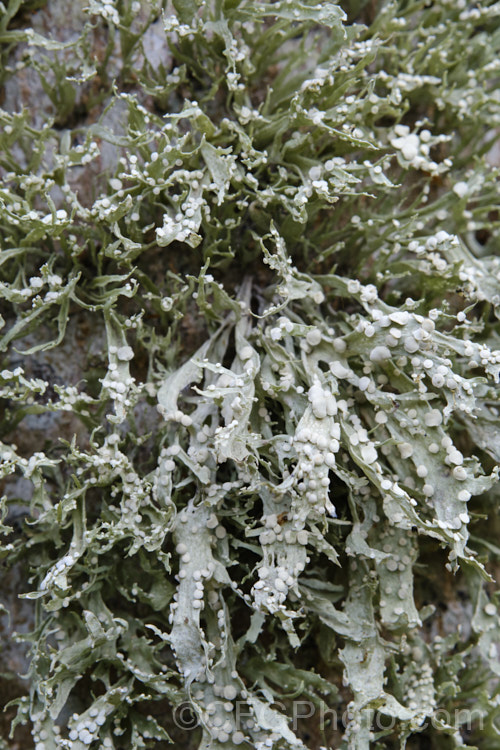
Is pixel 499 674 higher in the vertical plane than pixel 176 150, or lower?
lower

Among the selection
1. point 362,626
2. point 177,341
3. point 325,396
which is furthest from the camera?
point 177,341

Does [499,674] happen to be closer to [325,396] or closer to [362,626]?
[362,626]

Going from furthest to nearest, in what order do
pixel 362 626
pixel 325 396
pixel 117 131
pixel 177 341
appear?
1. pixel 117 131
2. pixel 177 341
3. pixel 362 626
4. pixel 325 396

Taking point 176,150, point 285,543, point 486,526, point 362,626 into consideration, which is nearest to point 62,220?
point 176,150

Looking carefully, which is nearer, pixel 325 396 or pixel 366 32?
pixel 325 396

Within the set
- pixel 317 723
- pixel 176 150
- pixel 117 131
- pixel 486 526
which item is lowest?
pixel 317 723

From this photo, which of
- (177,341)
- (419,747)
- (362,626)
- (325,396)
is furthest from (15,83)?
(419,747)

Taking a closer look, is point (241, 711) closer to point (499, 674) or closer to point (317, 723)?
point (317, 723)
